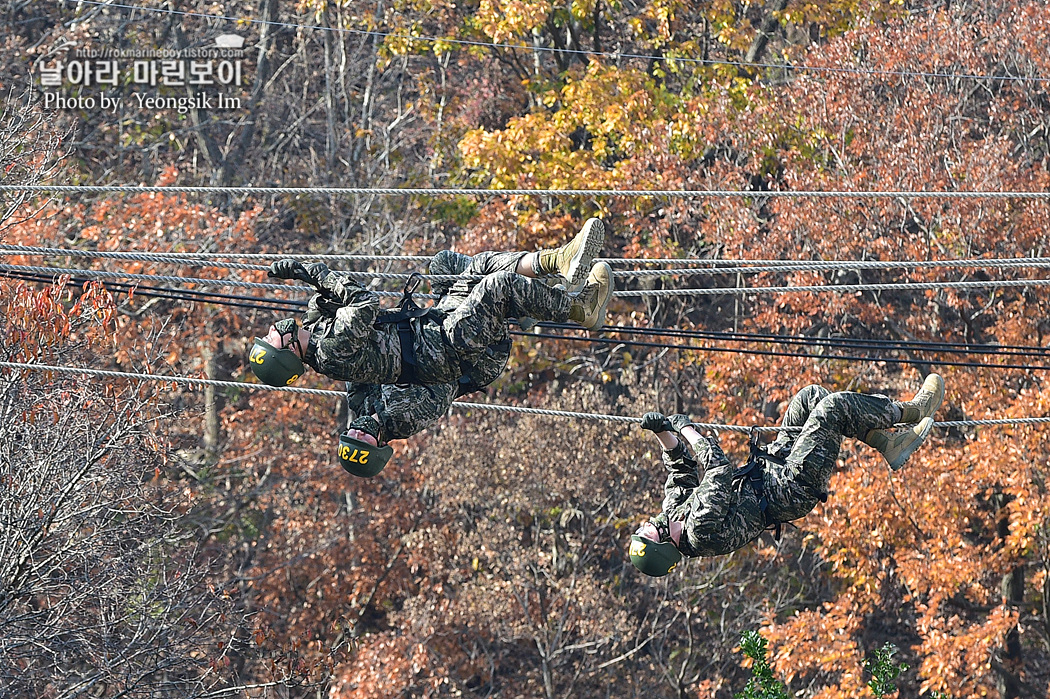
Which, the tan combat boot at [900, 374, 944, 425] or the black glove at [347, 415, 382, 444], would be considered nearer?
the black glove at [347, 415, 382, 444]

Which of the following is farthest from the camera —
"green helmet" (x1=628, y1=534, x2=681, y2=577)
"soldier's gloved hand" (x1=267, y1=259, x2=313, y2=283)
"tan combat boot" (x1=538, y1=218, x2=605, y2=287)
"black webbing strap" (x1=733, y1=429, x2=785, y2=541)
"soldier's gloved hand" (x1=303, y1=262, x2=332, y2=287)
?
"black webbing strap" (x1=733, y1=429, x2=785, y2=541)

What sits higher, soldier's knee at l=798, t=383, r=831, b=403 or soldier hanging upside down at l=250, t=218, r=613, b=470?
soldier hanging upside down at l=250, t=218, r=613, b=470

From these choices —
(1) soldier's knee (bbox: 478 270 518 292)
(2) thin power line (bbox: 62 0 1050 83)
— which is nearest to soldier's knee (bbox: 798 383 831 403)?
(1) soldier's knee (bbox: 478 270 518 292)

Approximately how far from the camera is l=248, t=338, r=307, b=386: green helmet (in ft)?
26.0

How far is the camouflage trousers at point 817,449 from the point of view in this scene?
8.64 metres

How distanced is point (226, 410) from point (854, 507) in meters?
9.12

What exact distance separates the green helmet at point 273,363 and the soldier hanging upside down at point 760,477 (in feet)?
6.77

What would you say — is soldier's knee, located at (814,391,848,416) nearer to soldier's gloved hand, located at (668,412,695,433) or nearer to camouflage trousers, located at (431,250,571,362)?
soldier's gloved hand, located at (668,412,695,433)

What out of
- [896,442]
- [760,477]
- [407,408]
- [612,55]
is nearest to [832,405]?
[896,442]

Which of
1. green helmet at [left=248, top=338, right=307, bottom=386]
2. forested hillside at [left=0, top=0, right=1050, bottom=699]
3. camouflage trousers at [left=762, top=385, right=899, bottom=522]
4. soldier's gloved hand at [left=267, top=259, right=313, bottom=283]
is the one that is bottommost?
forested hillside at [left=0, top=0, right=1050, bottom=699]

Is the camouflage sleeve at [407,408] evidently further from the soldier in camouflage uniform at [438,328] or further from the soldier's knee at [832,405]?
the soldier's knee at [832,405]

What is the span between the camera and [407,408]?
850 cm

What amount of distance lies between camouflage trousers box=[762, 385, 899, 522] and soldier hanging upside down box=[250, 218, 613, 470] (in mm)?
1374

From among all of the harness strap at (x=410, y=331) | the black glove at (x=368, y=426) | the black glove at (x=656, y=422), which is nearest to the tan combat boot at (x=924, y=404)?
the black glove at (x=656, y=422)
